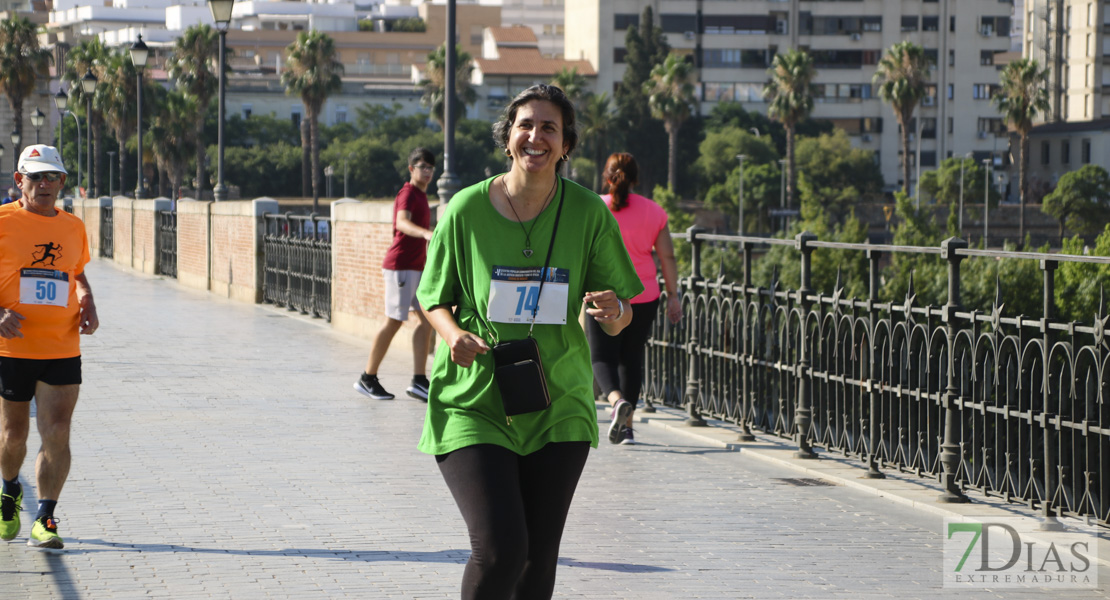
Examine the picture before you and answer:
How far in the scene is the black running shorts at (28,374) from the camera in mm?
6309

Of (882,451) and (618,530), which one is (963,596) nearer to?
(618,530)

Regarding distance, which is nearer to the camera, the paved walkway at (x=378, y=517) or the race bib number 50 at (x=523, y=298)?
the race bib number 50 at (x=523, y=298)

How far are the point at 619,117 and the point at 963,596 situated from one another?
99683 mm

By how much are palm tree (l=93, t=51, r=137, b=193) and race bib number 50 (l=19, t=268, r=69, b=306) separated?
233 feet

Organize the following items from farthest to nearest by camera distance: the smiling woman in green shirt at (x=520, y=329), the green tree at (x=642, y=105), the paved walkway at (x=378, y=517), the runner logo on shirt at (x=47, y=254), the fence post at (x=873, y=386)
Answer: the green tree at (x=642, y=105) < the fence post at (x=873, y=386) < the runner logo on shirt at (x=47, y=254) < the paved walkway at (x=378, y=517) < the smiling woman in green shirt at (x=520, y=329)

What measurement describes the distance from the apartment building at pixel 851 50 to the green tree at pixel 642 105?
11.9 m

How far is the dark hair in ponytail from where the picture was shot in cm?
884

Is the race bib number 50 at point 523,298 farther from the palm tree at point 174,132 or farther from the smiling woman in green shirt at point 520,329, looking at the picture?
the palm tree at point 174,132

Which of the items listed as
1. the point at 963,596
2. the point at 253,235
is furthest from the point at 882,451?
the point at 253,235

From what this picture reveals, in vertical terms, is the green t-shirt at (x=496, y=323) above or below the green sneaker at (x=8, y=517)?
above

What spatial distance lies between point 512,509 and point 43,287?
3.14 metres

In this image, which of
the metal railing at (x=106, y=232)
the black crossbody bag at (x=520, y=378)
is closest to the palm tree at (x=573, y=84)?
the metal railing at (x=106, y=232)

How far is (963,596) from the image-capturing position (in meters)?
5.73

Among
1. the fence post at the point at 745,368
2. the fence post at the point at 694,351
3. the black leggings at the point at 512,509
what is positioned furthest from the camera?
the fence post at the point at 694,351
